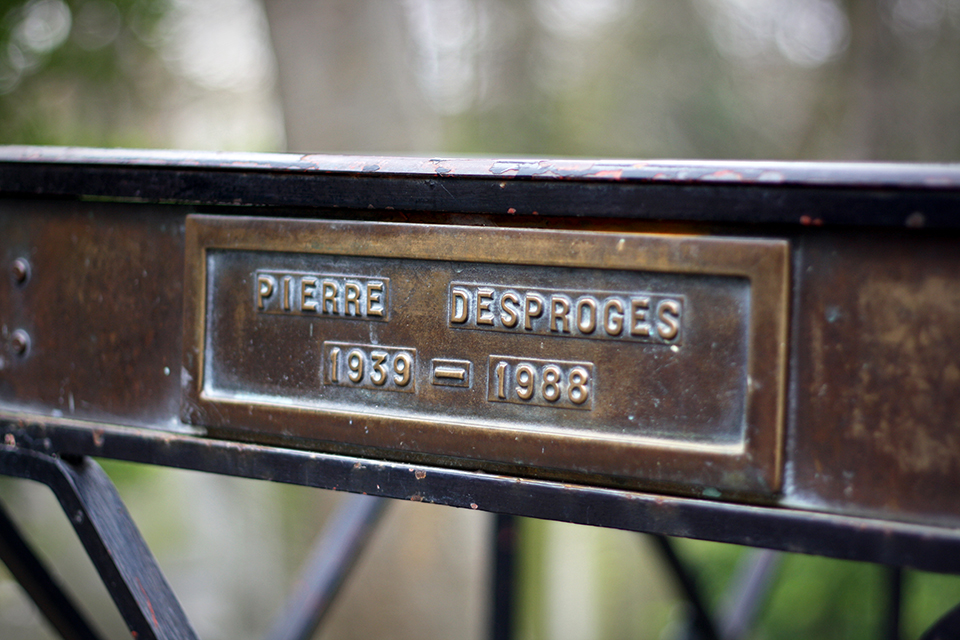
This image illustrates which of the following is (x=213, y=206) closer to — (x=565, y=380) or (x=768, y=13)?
(x=565, y=380)

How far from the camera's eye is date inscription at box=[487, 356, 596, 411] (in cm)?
62

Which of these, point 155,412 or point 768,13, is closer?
point 155,412

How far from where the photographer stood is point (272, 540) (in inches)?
110

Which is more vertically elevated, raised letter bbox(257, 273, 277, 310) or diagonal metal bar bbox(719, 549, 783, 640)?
raised letter bbox(257, 273, 277, 310)

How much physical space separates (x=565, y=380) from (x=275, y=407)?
30 centimetres

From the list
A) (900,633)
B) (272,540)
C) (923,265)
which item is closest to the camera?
(923,265)

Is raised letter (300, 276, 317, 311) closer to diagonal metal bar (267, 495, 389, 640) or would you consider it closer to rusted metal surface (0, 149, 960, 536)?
rusted metal surface (0, 149, 960, 536)

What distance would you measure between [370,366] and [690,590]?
49.3 inches

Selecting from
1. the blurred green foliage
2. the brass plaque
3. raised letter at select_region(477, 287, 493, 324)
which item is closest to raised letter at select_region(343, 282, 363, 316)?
the brass plaque

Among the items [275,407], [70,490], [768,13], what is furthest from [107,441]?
[768,13]

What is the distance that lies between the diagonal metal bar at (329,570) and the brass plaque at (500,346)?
1.90 ft

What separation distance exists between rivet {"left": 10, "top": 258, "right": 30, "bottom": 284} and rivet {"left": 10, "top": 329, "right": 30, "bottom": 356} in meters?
0.06

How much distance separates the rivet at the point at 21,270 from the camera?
79 centimetres

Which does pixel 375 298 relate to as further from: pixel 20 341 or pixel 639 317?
pixel 20 341
